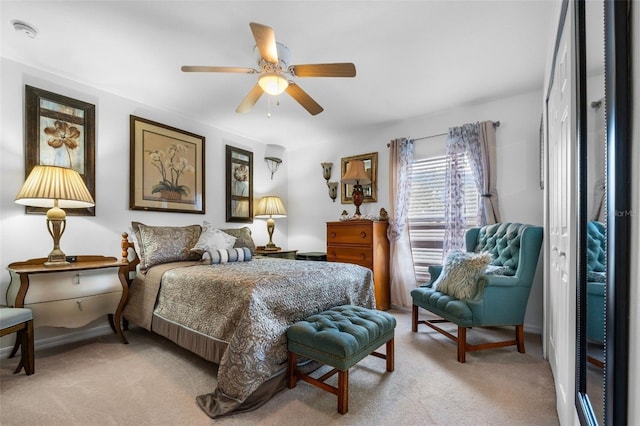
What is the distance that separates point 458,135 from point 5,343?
16.0ft

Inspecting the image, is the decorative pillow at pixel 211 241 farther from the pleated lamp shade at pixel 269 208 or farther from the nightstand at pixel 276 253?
the pleated lamp shade at pixel 269 208

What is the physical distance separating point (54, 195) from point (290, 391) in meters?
2.39

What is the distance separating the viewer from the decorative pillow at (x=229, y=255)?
9.59ft

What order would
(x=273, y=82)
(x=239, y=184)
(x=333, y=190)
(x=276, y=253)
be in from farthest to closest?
1. (x=333, y=190)
2. (x=239, y=184)
3. (x=276, y=253)
4. (x=273, y=82)

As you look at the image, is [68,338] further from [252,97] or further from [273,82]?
[273,82]

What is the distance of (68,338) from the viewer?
2762 millimetres

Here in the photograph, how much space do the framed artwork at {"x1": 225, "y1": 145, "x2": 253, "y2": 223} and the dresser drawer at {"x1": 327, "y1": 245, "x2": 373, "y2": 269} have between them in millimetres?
1442

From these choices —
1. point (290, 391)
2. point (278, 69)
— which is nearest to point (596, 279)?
point (290, 391)

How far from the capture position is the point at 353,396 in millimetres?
1862

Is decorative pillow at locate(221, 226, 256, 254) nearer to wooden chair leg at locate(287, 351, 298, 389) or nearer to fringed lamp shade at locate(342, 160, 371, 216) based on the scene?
Answer: fringed lamp shade at locate(342, 160, 371, 216)

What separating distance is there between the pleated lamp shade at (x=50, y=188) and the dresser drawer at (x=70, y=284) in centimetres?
62

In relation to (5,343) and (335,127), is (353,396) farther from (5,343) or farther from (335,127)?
(335,127)

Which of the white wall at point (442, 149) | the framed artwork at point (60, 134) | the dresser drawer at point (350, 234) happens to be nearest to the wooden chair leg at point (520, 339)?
the white wall at point (442, 149)

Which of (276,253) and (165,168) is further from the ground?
(165,168)
